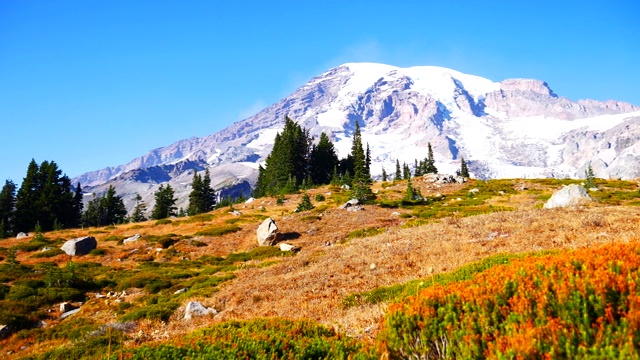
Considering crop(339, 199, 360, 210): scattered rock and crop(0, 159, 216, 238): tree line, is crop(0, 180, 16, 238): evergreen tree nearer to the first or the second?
crop(0, 159, 216, 238): tree line

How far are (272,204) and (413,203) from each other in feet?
82.4

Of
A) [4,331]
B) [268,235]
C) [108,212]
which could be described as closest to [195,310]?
[4,331]

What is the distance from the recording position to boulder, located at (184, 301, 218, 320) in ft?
51.9

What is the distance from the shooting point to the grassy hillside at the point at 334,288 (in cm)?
522

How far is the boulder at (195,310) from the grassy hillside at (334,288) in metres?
0.48

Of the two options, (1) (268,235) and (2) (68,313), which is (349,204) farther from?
(2) (68,313)

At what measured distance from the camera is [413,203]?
157 feet

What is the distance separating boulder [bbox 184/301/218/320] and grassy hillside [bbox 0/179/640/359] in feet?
1.56

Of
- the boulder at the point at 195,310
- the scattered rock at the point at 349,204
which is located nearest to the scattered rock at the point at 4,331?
the boulder at the point at 195,310

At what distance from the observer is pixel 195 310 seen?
53.1 ft

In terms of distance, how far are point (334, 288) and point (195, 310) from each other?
631 cm

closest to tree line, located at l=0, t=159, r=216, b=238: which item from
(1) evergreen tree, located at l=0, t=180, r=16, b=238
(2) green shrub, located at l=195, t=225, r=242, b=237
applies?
(1) evergreen tree, located at l=0, t=180, r=16, b=238

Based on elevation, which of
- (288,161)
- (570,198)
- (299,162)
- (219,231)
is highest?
(288,161)

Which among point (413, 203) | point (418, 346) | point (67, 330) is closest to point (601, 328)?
point (418, 346)
